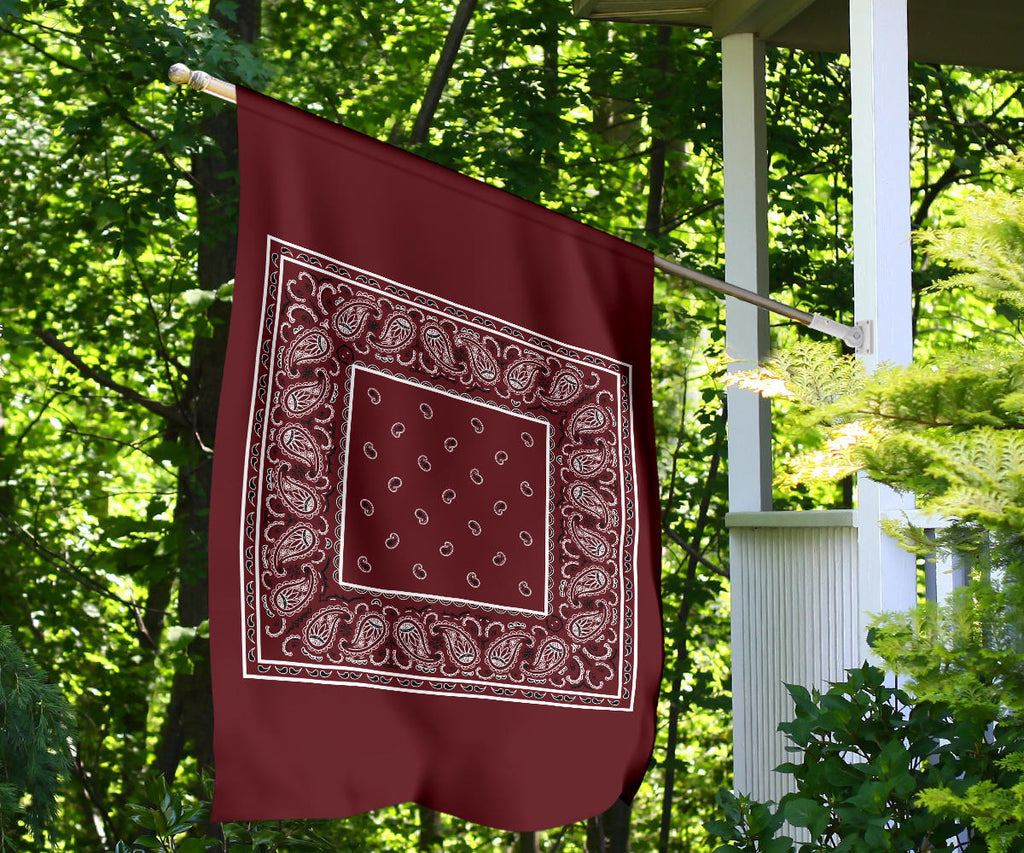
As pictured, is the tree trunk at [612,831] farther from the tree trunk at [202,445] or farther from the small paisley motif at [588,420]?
the small paisley motif at [588,420]

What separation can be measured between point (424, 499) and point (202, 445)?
409cm

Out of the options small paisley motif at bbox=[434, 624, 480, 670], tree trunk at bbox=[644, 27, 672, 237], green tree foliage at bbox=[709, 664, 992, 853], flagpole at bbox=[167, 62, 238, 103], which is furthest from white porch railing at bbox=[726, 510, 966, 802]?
tree trunk at bbox=[644, 27, 672, 237]

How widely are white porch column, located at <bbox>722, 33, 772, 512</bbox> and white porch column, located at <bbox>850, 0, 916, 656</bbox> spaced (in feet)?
2.52

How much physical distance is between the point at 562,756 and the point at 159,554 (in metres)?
3.92

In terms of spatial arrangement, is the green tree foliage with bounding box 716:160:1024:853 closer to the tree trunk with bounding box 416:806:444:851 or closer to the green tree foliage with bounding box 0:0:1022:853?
the green tree foliage with bounding box 0:0:1022:853

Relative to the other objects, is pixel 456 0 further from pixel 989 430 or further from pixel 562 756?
pixel 989 430

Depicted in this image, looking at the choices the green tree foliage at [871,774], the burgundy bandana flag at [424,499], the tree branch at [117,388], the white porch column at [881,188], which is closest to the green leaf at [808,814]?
the green tree foliage at [871,774]

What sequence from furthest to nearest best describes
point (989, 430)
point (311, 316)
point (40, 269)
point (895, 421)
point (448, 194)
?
point (40, 269) → point (448, 194) → point (311, 316) → point (895, 421) → point (989, 430)

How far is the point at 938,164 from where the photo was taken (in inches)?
326

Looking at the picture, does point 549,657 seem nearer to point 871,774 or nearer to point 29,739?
point 871,774

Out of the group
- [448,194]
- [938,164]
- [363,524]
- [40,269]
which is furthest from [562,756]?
[938,164]

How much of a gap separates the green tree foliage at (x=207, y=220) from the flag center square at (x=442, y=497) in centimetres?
301

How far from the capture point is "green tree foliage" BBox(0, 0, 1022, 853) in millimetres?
6078

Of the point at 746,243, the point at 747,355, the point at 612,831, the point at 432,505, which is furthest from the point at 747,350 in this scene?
the point at 612,831
